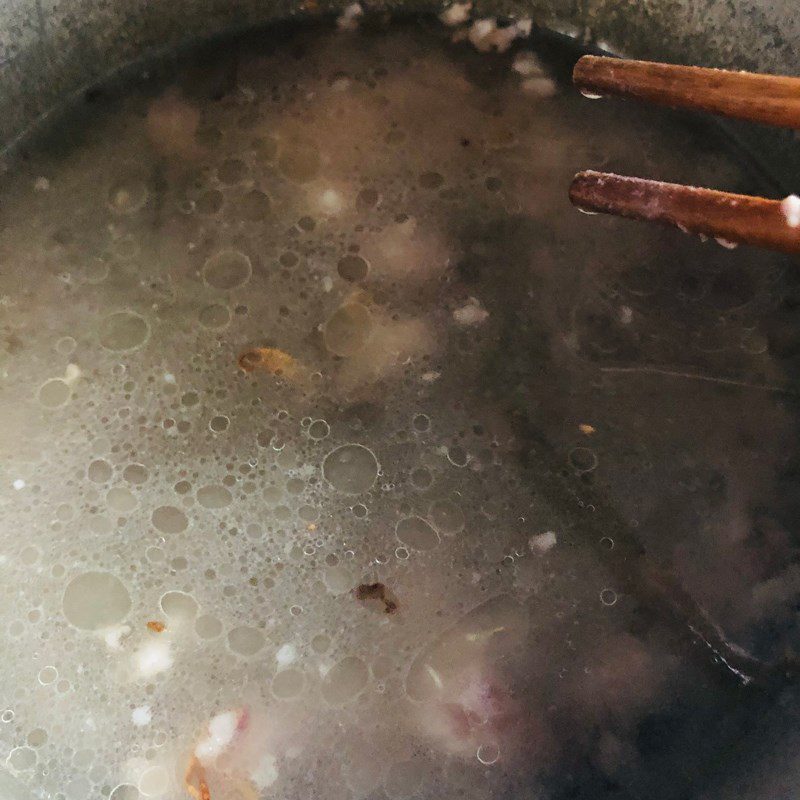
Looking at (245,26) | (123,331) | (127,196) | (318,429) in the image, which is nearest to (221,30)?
(245,26)

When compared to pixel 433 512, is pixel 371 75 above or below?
above

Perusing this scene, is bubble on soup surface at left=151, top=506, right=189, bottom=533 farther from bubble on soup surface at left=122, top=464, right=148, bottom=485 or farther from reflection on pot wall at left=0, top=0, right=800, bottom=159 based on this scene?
reflection on pot wall at left=0, top=0, right=800, bottom=159

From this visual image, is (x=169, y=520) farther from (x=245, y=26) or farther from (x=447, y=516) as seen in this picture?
(x=245, y=26)

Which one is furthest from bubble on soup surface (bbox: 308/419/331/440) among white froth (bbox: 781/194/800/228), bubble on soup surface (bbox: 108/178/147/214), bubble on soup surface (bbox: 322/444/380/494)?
white froth (bbox: 781/194/800/228)

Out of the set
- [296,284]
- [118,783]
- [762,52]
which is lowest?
[118,783]

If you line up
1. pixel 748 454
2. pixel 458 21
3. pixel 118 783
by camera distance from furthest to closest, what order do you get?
pixel 458 21 → pixel 748 454 → pixel 118 783

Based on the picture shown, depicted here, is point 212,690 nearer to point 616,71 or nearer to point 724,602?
point 724,602

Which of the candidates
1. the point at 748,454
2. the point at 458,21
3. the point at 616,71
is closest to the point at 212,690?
the point at 748,454
